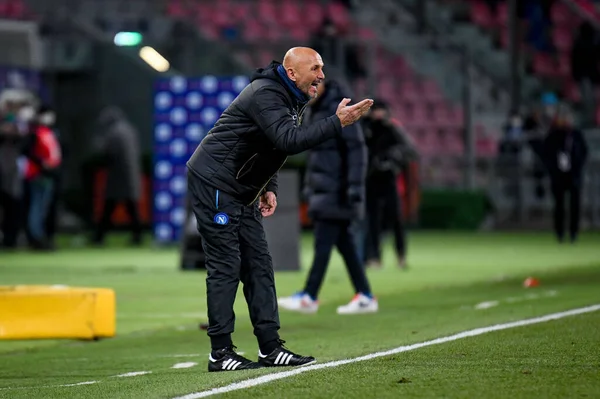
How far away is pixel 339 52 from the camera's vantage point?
27.6m

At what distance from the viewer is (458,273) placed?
59.6 feet

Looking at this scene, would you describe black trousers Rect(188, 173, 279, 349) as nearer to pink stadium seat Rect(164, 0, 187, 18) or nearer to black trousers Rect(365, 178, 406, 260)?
black trousers Rect(365, 178, 406, 260)

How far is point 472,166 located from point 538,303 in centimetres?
1655

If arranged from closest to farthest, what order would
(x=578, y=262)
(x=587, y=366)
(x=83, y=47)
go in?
(x=587, y=366) < (x=578, y=262) < (x=83, y=47)

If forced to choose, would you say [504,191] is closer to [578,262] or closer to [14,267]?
[578,262]

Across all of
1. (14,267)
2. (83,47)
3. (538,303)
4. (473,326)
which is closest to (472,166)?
(83,47)

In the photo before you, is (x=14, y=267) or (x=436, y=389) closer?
(x=436, y=389)

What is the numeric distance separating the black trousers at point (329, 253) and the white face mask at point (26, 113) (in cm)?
1184

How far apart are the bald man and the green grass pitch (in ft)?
1.07

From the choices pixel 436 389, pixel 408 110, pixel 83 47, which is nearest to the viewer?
pixel 436 389

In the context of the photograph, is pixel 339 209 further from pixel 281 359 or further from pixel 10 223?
pixel 10 223

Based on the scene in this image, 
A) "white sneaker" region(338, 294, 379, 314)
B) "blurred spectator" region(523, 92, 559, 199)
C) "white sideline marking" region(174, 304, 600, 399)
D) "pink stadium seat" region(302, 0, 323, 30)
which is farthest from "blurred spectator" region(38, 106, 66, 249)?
"white sideline marking" region(174, 304, 600, 399)

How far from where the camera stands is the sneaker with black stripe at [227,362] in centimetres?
879

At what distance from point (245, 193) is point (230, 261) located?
16.3 inches
